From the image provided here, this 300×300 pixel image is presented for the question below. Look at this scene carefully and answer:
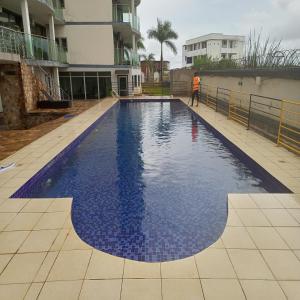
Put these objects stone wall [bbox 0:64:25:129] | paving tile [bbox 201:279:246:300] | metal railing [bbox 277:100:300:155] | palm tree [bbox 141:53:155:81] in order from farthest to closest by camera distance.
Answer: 1. palm tree [bbox 141:53:155:81]
2. stone wall [bbox 0:64:25:129]
3. metal railing [bbox 277:100:300:155]
4. paving tile [bbox 201:279:246:300]

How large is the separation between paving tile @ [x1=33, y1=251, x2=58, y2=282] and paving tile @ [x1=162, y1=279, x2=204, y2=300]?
4.19 ft

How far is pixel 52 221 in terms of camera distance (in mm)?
4281

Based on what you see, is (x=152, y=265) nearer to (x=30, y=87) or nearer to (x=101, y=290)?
(x=101, y=290)

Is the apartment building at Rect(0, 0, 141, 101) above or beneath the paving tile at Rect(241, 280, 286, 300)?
above

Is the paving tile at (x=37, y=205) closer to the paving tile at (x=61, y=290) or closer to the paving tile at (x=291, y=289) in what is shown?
the paving tile at (x=61, y=290)

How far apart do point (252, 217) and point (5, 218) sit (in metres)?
3.68

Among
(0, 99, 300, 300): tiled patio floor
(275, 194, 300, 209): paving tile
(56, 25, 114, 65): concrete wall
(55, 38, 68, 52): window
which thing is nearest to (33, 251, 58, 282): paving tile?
(0, 99, 300, 300): tiled patio floor

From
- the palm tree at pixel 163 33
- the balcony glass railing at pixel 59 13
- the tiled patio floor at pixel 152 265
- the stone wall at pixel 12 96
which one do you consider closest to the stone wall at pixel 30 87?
the stone wall at pixel 12 96

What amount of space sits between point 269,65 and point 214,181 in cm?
837

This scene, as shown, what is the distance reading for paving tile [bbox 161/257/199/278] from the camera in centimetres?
315

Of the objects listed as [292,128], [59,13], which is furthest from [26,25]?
[292,128]

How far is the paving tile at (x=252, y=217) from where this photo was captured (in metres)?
4.17

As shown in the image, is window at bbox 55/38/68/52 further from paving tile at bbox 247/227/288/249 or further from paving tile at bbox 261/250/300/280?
paving tile at bbox 261/250/300/280

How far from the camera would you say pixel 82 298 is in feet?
9.30
